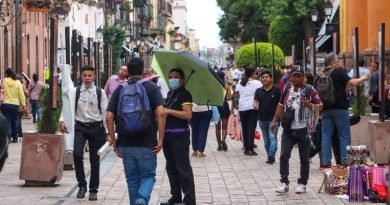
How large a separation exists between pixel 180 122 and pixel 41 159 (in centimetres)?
357

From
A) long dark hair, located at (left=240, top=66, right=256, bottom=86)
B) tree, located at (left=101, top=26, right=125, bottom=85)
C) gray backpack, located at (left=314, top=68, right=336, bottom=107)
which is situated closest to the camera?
gray backpack, located at (left=314, top=68, right=336, bottom=107)

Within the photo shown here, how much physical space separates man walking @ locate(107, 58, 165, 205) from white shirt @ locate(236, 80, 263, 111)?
9.52m

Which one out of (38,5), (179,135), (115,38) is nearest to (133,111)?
(179,135)

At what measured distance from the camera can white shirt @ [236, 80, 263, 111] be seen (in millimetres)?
20469

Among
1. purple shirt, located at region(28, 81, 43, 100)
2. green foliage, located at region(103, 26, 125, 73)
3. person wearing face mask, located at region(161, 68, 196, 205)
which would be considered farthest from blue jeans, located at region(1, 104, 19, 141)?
green foliage, located at region(103, 26, 125, 73)

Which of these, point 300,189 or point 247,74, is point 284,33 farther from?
point 300,189

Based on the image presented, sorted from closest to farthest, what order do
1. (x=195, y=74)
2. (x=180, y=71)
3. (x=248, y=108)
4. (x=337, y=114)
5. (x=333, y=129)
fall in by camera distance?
1. (x=180, y=71)
2. (x=195, y=74)
3. (x=337, y=114)
4. (x=333, y=129)
5. (x=248, y=108)

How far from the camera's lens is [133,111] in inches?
422

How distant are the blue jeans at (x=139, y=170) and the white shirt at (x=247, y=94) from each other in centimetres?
955

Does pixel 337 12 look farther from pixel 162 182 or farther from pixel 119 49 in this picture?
pixel 162 182

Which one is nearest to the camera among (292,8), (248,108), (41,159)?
(41,159)

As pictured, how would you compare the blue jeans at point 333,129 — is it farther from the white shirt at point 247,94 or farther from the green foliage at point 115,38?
the green foliage at point 115,38

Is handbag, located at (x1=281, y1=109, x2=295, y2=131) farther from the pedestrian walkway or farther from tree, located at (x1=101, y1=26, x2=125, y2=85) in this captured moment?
tree, located at (x1=101, y1=26, x2=125, y2=85)

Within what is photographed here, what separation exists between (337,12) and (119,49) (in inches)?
472
